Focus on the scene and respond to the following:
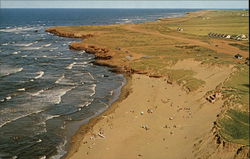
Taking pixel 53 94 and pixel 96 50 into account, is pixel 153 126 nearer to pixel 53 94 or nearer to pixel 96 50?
pixel 53 94

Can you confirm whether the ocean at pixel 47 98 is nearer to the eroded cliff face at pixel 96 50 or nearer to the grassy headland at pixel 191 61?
the eroded cliff face at pixel 96 50

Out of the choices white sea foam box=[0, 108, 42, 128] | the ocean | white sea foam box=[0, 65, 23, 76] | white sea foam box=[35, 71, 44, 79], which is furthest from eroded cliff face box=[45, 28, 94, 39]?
white sea foam box=[0, 108, 42, 128]

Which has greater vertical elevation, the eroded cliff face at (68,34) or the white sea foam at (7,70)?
the eroded cliff face at (68,34)

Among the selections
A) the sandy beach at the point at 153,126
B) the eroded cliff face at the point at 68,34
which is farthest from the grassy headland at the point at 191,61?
the sandy beach at the point at 153,126

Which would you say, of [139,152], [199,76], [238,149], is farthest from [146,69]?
[238,149]

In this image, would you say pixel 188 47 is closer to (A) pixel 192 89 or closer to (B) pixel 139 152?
(A) pixel 192 89

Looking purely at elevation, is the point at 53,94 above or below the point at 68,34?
below

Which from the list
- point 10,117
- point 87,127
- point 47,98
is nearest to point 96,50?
point 47,98

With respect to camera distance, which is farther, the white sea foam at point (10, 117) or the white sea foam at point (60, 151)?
the white sea foam at point (10, 117)
